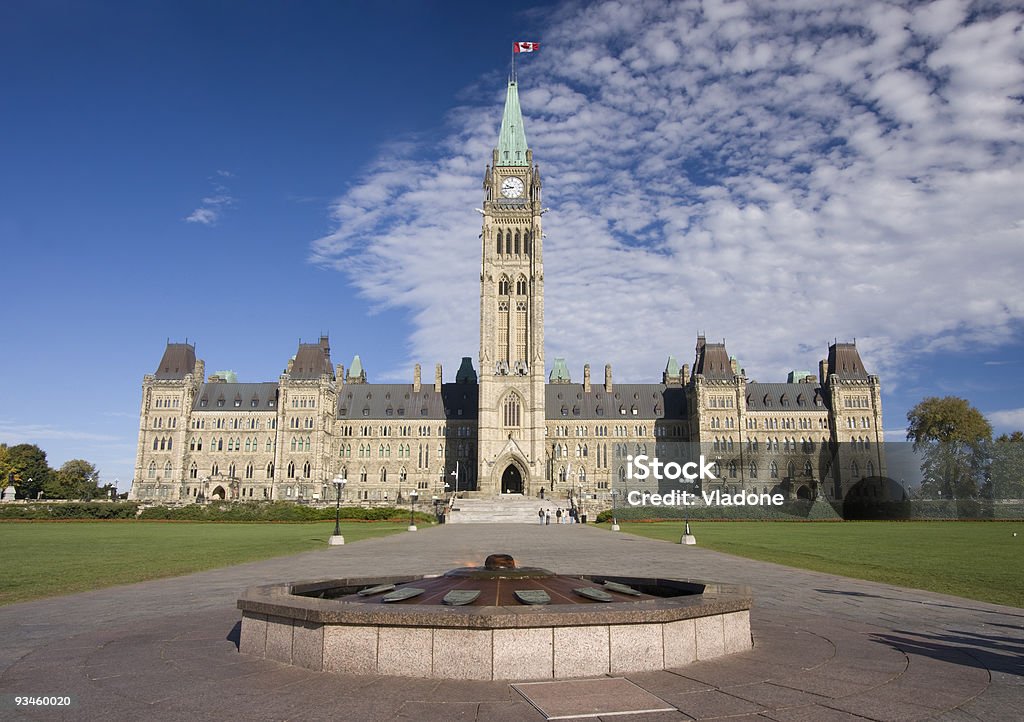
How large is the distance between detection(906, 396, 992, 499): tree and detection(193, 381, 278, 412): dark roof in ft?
266

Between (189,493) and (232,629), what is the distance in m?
96.1

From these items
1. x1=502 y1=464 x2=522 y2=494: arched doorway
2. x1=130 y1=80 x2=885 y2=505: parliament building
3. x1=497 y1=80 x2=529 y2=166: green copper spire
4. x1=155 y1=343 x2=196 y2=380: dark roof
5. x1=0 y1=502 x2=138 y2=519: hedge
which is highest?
x1=497 y1=80 x2=529 y2=166: green copper spire

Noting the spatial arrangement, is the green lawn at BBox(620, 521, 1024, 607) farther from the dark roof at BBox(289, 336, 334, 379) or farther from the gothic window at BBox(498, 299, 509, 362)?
the dark roof at BBox(289, 336, 334, 379)

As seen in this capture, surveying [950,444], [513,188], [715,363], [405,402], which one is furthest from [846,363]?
[405,402]

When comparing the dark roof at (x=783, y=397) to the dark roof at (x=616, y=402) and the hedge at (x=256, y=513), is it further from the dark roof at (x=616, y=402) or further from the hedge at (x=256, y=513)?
the hedge at (x=256, y=513)

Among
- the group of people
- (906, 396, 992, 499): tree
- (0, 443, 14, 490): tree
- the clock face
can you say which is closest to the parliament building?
the clock face

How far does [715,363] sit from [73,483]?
90.0 meters

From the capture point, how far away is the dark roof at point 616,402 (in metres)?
105

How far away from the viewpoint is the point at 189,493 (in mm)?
97188

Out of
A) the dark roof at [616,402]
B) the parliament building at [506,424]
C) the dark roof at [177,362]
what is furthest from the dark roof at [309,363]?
the dark roof at [616,402]

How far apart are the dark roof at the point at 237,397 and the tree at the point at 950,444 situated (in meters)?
81.0

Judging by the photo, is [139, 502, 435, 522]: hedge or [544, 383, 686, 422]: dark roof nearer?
[139, 502, 435, 522]: hedge

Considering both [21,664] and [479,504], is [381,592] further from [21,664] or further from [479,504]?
[479,504]

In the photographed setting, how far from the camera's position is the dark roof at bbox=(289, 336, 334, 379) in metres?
100
